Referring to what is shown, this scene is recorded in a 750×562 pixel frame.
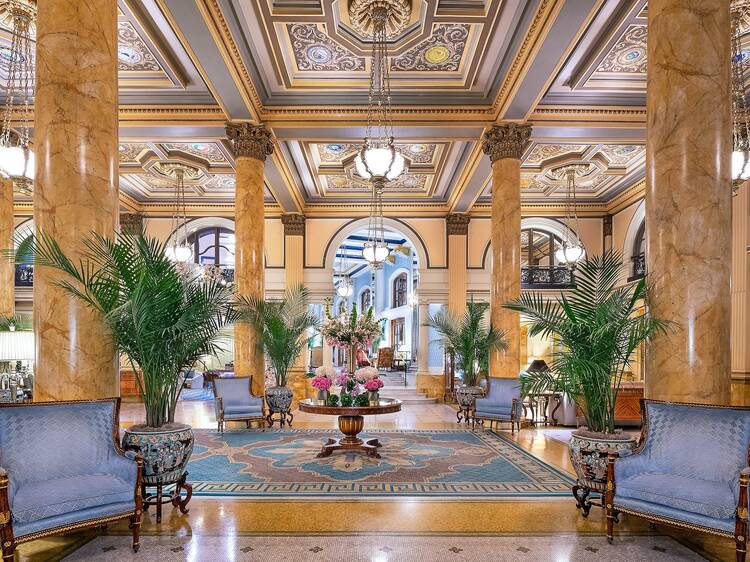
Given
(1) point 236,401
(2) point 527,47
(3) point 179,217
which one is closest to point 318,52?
(2) point 527,47

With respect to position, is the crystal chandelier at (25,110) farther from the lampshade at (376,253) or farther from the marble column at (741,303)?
the marble column at (741,303)

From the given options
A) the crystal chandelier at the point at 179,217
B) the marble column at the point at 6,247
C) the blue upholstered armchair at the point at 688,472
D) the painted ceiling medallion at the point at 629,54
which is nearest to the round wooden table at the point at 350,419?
the blue upholstered armchair at the point at 688,472

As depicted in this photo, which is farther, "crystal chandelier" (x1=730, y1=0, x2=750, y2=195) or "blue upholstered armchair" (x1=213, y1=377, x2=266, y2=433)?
A: "blue upholstered armchair" (x1=213, y1=377, x2=266, y2=433)

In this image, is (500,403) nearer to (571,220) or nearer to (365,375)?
(365,375)

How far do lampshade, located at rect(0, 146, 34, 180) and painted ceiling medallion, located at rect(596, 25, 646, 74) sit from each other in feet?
26.7

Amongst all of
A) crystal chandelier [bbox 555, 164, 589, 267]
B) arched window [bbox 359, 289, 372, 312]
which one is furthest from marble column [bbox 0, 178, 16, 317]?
arched window [bbox 359, 289, 372, 312]

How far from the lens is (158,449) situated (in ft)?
13.3

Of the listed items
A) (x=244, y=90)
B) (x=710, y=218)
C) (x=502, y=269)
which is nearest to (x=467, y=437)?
(x=502, y=269)

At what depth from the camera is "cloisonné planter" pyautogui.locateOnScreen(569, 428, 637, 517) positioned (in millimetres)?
4105

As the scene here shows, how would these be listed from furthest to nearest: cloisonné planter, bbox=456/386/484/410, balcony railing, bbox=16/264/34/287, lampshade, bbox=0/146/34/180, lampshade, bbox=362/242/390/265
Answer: balcony railing, bbox=16/264/34/287 → lampshade, bbox=362/242/390/265 → cloisonné planter, bbox=456/386/484/410 → lampshade, bbox=0/146/34/180

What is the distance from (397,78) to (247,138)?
2.80 metres

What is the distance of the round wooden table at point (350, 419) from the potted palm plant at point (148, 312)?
8.46 ft

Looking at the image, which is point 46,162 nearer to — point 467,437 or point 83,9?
point 83,9

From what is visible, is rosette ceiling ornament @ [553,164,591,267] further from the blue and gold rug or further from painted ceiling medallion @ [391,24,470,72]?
the blue and gold rug
